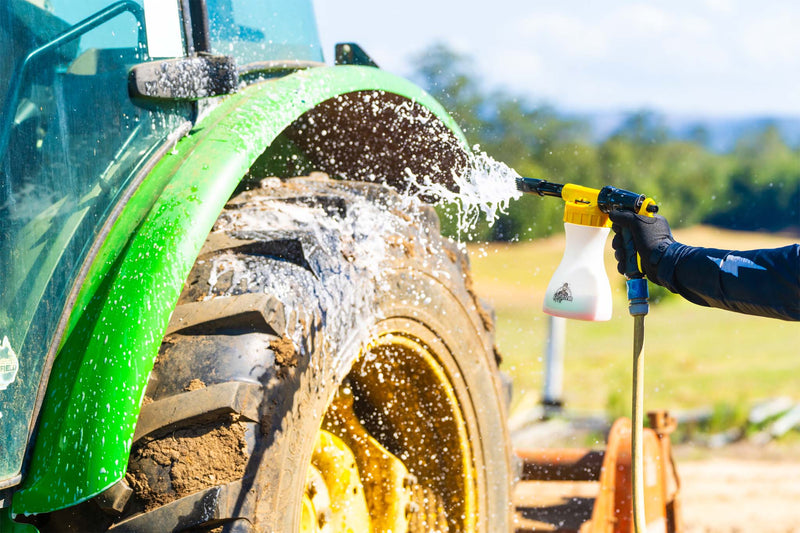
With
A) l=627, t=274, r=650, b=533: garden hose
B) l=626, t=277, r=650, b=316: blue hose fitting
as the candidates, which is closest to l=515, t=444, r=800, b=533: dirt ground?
l=627, t=274, r=650, b=533: garden hose

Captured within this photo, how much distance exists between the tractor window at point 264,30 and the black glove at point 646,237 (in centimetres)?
104

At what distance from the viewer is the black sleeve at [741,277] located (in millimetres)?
1656

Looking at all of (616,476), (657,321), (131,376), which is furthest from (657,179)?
(131,376)

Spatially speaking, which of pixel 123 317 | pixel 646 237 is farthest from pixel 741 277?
pixel 123 317

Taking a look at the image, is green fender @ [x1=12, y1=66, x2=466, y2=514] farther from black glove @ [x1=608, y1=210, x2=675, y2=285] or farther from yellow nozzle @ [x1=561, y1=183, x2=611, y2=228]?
black glove @ [x1=608, y1=210, x2=675, y2=285]

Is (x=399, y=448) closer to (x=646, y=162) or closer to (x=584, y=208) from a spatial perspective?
(x=584, y=208)

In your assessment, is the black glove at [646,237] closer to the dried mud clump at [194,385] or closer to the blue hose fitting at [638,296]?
the blue hose fitting at [638,296]

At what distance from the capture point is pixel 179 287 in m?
1.55

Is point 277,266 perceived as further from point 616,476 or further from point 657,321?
point 657,321

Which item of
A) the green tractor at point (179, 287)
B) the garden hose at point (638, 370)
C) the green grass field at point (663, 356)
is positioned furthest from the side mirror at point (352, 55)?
the green grass field at point (663, 356)

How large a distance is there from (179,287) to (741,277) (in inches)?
41.8

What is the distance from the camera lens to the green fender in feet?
4.71

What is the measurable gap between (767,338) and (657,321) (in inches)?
78.3

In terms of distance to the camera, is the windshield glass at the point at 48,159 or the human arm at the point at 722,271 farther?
the human arm at the point at 722,271
